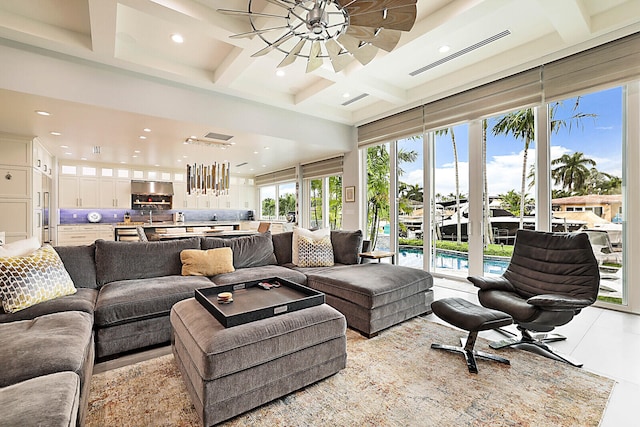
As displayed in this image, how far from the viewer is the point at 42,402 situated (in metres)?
1.08

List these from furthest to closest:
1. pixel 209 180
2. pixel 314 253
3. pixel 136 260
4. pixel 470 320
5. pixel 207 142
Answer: pixel 209 180 → pixel 207 142 → pixel 314 253 → pixel 136 260 → pixel 470 320

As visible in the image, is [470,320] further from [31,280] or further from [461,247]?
[31,280]

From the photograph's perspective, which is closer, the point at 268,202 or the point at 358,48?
the point at 358,48

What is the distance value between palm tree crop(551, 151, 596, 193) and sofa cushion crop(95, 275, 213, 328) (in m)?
4.21

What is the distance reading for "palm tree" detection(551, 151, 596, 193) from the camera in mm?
3514

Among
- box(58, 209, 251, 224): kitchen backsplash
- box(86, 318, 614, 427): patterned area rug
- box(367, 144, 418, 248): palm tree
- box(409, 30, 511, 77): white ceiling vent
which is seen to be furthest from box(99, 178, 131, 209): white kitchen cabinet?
box(409, 30, 511, 77): white ceiling vent

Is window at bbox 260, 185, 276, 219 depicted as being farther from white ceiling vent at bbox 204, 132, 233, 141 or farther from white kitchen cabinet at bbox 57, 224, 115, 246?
white ceiling vent at bbox 204, 132, 233, 141

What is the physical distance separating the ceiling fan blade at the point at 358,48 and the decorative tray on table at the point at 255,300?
1842 millimetres

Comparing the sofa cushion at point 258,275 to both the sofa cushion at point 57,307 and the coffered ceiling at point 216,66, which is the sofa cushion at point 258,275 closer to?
the sofa cushion at point 57,307

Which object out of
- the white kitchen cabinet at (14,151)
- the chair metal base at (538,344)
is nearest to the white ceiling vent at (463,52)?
the chair metal base at (538,344)

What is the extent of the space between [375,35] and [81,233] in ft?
28.0

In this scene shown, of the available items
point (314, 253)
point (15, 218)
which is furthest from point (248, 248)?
point (15, 218)

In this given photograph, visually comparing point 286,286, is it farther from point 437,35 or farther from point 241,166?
point 241,166

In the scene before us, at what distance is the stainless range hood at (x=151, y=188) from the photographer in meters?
8.30
